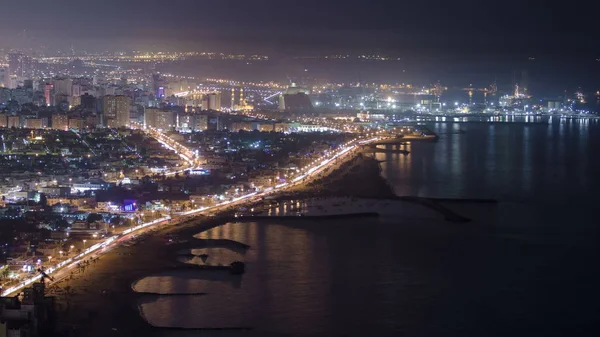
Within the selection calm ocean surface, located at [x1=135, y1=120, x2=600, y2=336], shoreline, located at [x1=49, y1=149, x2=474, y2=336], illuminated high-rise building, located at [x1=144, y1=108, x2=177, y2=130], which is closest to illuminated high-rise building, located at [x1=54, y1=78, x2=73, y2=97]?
illuminated high-rise building, located at [x1=144, y1=108, x2=177, y2=130]

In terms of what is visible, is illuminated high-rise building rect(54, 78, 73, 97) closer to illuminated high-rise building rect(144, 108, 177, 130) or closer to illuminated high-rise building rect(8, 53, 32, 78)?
illuminated high-rise building rect(144, 108, 177, 130)

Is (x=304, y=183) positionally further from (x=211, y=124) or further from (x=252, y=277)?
(x=211, y=124)

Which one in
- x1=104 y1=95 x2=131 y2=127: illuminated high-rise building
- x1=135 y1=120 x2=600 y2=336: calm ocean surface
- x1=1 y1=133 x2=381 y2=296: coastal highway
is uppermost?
x1=104 y1=95 x2=131 y2=127: illuminated high-rise building

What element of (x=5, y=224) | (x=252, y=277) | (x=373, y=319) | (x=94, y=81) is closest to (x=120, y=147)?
(x=5, y=224)

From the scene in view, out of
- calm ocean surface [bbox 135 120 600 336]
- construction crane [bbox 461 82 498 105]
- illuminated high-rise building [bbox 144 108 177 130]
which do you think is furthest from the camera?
construction crane [bbox 461 82 498 105]

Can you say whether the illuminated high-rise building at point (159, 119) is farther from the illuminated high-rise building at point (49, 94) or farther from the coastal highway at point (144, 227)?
the coastal highway at point (144, 227)

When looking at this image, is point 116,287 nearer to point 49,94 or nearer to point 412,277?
point 412,277

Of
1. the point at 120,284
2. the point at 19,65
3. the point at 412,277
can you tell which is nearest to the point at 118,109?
the point at 19,65

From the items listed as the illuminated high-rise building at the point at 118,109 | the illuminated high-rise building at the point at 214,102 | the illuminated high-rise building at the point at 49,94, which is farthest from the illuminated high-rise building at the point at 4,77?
the illuminated high-rise building at the point at 118,109
